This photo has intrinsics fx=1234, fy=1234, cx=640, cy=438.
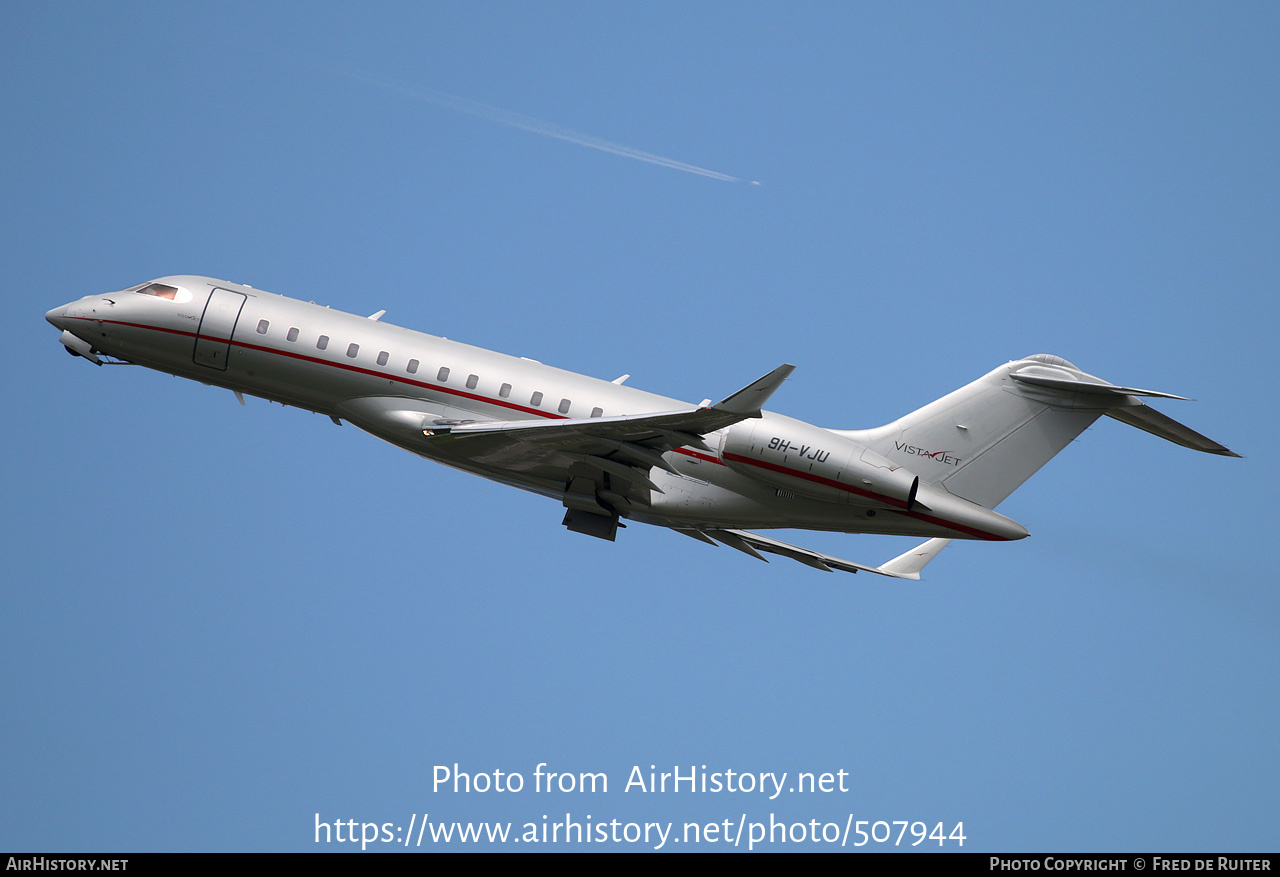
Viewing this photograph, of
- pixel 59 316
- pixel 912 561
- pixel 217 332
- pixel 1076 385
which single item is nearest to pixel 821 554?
pixel 912 561

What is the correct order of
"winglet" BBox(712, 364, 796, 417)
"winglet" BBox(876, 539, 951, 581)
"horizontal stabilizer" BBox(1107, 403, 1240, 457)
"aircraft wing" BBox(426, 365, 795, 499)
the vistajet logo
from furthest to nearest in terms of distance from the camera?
"winglet" BBox(876, 539, 951, 581), the vistajet logo, "horizontal stabilizer" BBox(1107, 403, 1240, 457), "aircraft wing" BBox(426, 365, 795, 499), "winglet" BBox(712, 364, 796, 417)

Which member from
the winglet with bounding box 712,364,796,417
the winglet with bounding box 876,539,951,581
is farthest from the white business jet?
the winglet with bounding box 876,539,951,581

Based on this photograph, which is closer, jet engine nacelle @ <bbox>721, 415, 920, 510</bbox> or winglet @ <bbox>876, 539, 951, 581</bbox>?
jet engine nacelle @ <bbox>721, 415, 920, 510</bbox>

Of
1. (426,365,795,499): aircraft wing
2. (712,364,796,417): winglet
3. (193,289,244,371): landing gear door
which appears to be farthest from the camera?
(193,289,244,371): landing gear door

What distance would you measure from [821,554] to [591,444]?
682cm

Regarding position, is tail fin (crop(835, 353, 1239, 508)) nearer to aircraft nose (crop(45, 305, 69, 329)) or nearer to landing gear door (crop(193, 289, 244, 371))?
landing gear door (crop(193, 289, 244, 371))

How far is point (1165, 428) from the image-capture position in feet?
Answer: 71.2

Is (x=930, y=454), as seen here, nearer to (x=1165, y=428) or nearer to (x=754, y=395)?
(x=1165, y=428)

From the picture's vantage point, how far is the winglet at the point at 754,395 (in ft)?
58.6

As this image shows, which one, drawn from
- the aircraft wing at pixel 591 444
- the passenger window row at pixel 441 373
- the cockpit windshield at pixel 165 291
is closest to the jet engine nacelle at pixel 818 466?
the aircraft wing at pixel 591 444

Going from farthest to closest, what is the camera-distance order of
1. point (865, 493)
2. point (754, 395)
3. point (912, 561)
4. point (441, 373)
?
point (912, 561) < point (441, 373) < point (865, 493) < point (754, 395)

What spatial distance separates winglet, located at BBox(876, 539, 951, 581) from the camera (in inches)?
1029

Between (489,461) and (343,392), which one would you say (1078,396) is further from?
(343,392)

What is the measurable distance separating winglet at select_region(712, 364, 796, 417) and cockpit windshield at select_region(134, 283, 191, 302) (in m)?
11.3
